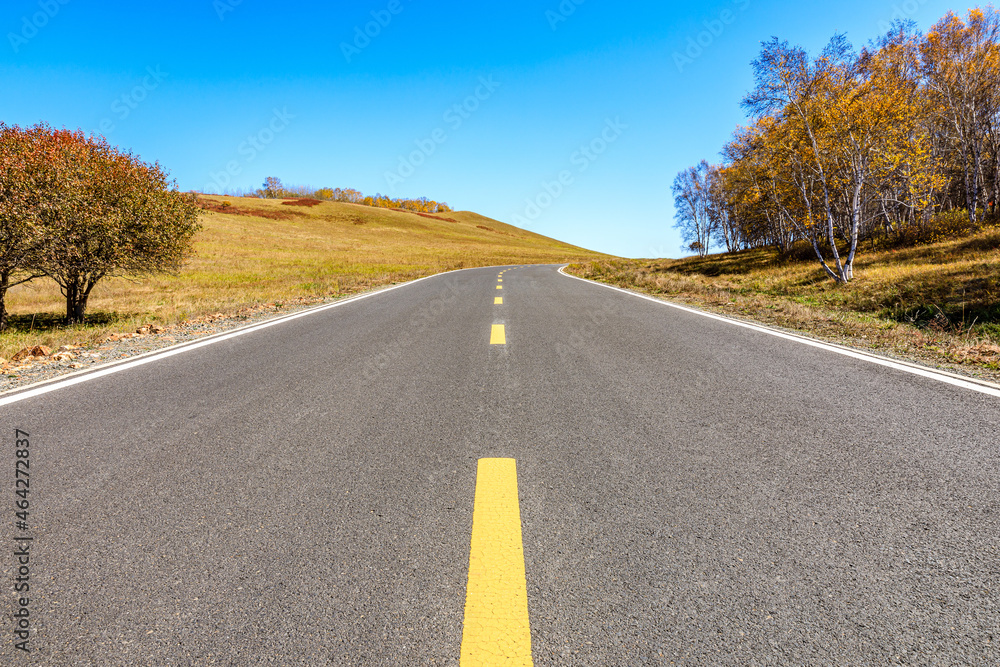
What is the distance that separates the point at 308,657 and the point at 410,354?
443cm

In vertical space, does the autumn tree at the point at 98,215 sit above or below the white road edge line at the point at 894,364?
above

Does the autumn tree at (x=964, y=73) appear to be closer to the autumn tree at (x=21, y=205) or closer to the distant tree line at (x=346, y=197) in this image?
the autumn tree at (x=21, y=205)

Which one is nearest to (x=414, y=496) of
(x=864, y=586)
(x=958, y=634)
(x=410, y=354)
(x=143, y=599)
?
(x=143, y=599)

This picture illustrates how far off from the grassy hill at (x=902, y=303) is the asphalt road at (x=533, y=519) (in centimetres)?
202

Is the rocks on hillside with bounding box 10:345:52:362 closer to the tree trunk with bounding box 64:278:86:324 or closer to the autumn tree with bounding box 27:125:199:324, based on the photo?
the autumn tree with bounding box 27:125:199:324

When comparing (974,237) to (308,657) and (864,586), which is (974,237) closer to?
(864,586)

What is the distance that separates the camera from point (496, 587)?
1682 mm

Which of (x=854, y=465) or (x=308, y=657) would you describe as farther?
(x=854, y=465)

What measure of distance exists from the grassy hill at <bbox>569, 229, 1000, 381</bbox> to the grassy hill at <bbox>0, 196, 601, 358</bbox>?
11.8 meters

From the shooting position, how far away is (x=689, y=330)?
7.25m

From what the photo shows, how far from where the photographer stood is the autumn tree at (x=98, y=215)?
11.0 meters

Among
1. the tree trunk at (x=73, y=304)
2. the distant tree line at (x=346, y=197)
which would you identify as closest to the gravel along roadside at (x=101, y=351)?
the tree trunk at (x=73, y=304)

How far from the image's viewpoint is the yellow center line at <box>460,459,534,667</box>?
4.64 feet

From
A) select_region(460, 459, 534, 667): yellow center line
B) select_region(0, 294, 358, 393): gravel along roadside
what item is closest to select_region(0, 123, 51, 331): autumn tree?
select_region(0, 294, 358, 393): gravel along roadside
